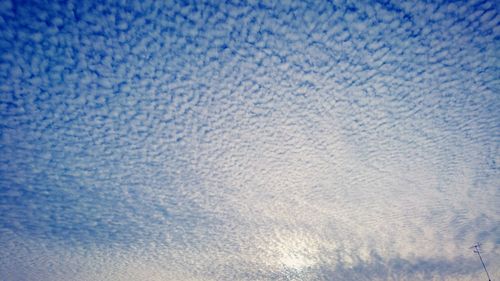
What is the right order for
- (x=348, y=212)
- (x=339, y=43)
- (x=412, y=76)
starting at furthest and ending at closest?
(x=348, y=212), (x=412, y=76), (x=339, y=43)

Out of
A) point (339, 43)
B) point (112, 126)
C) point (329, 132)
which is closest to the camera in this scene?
point (339, 43)

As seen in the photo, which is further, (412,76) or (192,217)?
(192,217)

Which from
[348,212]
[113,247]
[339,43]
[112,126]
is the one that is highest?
[339,43]

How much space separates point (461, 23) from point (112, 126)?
4.98m

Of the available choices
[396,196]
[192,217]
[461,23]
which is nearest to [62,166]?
[192,217]

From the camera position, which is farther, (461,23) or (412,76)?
(412,76)

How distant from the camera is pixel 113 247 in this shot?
6496mm

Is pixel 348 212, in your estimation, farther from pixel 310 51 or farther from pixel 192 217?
pixel 310 51

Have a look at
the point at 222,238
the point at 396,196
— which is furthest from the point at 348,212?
the point at 222,238

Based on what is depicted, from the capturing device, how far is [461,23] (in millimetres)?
3148

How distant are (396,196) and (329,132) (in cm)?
267

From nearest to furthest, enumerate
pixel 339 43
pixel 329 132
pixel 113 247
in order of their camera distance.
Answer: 1. pixel 339 43
2. pixel 329 132
3. pixel 113 247

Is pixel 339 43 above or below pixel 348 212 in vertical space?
above

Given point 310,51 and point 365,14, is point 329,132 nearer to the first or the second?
point 310,51
